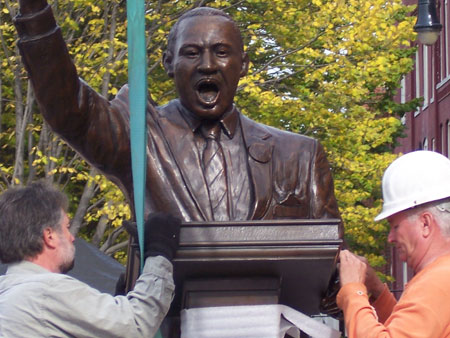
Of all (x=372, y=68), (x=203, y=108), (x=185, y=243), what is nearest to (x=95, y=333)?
(x=185, y=243)

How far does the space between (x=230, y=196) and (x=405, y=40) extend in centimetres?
1518

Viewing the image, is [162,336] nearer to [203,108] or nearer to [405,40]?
[203,108]

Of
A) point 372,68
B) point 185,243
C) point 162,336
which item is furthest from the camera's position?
point 372,68

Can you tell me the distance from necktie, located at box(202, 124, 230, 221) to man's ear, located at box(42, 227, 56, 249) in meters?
0.74

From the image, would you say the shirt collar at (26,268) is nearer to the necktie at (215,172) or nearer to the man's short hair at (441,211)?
the necktie at (215,172)

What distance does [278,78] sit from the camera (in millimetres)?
18859

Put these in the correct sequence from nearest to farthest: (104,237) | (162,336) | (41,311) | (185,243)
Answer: (41,311) → (185,243) → (162,336) → (104,237)

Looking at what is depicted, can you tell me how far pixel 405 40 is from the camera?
1911cm

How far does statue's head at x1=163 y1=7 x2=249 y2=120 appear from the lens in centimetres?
434

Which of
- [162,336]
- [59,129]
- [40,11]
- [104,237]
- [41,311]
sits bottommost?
[104,237]

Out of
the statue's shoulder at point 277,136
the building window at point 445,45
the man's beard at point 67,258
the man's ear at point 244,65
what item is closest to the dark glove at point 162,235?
the man's beard at point 67,258

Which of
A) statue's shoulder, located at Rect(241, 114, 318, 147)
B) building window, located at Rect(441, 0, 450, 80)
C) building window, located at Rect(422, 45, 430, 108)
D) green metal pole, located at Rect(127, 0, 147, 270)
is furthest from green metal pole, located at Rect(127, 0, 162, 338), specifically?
building window, located at Rect(422, 45, 430, 108)

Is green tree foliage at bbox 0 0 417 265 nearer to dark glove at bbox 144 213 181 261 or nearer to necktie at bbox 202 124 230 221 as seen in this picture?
necktie at bbox 202 124 230 221

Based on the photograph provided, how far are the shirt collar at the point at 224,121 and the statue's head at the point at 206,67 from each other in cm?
4
